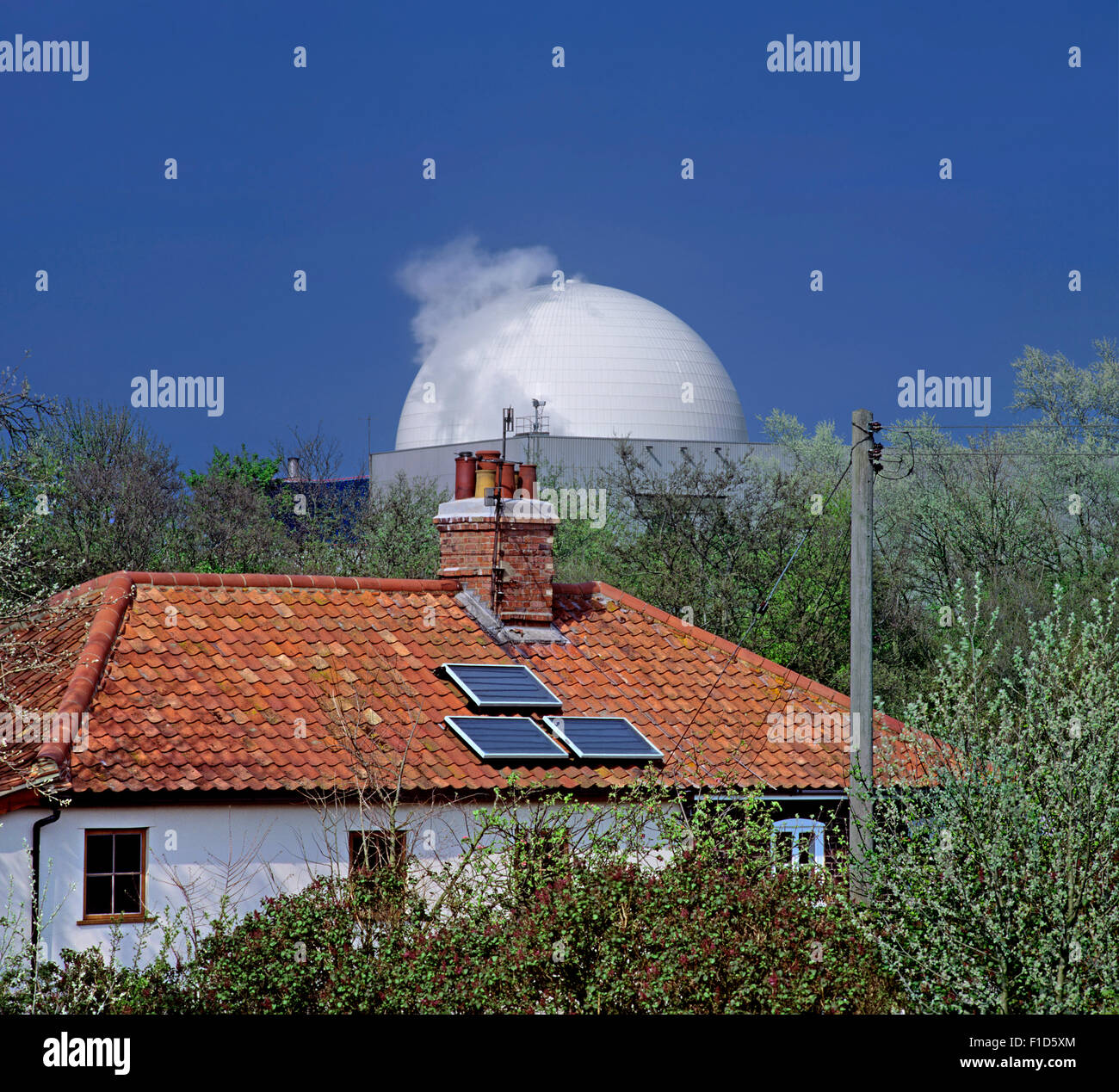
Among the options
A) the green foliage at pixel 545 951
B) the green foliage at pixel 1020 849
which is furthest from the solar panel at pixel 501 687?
the green foliage at pixel 1020 849

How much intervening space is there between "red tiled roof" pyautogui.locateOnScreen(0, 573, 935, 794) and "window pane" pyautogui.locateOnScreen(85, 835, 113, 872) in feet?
1.74

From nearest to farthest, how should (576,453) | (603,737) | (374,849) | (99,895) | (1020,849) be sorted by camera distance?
(1020,849) → (99,895) → (374,849) → (603,737) → (576,453)

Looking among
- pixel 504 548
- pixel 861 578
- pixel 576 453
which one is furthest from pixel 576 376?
pixel 861 578

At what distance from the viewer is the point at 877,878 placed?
1028 centimetres

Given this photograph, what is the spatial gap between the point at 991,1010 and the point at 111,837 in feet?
27.0

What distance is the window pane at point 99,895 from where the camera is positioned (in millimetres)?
13164

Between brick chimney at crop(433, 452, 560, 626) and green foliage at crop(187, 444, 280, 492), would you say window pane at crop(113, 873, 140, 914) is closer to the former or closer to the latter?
brick chimney at crop(433, 452, 560, 626)

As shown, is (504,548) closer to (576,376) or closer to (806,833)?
(806,833)

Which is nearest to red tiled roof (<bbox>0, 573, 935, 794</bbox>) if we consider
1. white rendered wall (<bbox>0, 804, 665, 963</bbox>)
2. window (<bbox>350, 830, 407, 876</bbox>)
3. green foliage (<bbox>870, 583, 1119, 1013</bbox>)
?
white rendered wall (<bbox>0, 804, 665, 963</bbox>)

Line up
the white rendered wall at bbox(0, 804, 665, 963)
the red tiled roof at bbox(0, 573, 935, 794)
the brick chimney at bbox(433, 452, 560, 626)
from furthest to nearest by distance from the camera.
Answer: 1. the brick chimney at bbox(433, 452, 560, 626)
2. the red tiled roof at bbox(0, 573, 935, 794)
3. the white rendered wall at bbox(0, 804, 665, 963)

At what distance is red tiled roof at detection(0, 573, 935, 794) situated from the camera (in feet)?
46.7

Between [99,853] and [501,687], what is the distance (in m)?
5.00

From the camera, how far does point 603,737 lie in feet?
52.0

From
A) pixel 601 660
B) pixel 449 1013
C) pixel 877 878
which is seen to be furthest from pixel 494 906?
pixel 601 660
